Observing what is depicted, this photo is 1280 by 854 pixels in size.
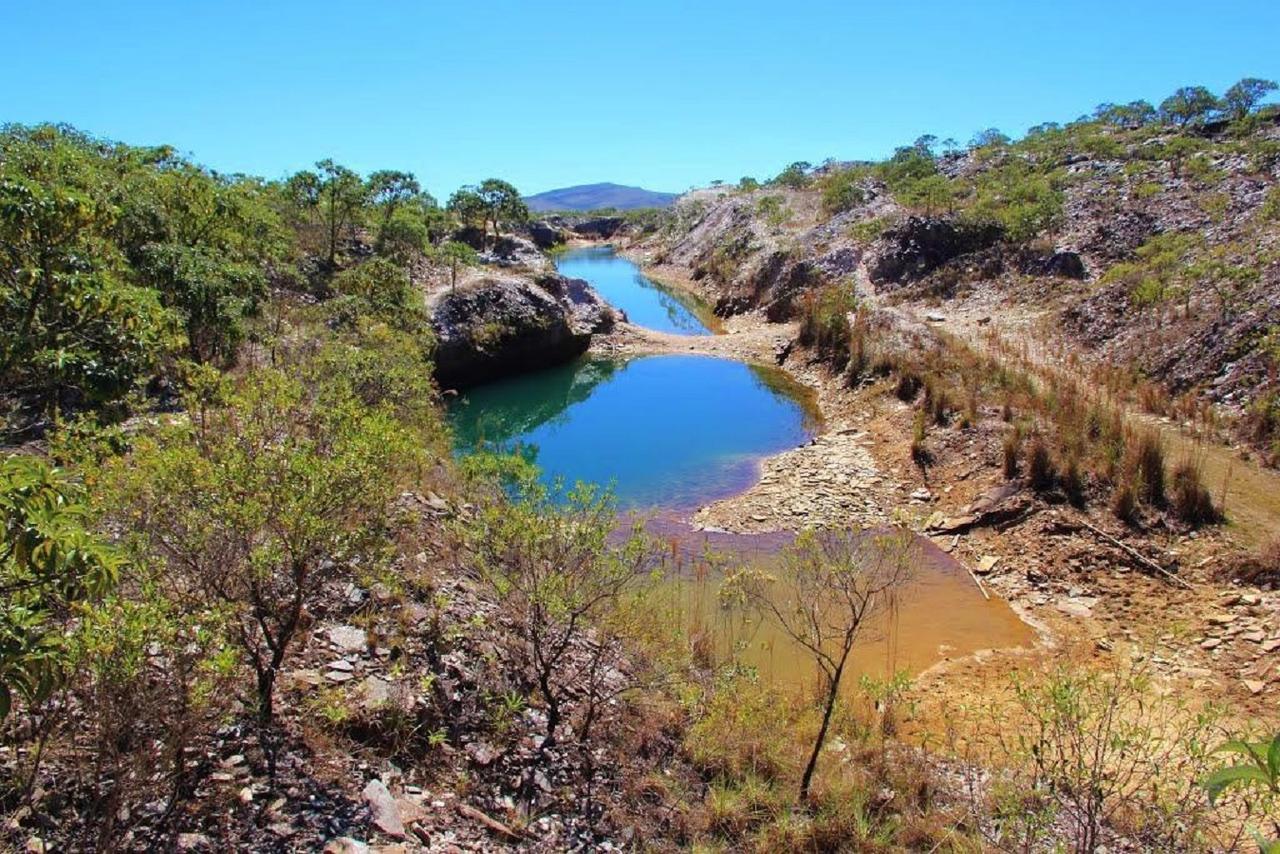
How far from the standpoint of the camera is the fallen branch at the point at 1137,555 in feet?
32.6

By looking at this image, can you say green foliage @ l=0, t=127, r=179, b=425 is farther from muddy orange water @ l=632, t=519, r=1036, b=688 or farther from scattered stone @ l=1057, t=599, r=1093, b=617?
scattered stone @ l=1057, t=599, r=1093, b=617

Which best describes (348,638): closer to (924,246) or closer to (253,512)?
(253,512)

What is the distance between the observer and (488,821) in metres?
5.48

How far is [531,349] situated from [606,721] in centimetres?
1964

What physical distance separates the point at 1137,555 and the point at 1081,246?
56.0ft

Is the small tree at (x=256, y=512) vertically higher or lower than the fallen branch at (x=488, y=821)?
higher

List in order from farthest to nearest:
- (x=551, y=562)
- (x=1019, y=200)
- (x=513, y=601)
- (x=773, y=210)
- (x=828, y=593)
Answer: (x=773, y=210)
(x=1019, y=200)
(x=828, y=593)
(x=513, y=601)
(x=551, y=562)

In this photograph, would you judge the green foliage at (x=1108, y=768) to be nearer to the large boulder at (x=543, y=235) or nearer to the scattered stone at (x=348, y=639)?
the scattered stone at (x=348, y=639)

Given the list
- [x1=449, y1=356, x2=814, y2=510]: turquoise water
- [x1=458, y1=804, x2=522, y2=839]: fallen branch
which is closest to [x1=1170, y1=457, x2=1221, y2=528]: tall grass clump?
[x1=449, y1=356, x2=814, y2=510]: turquoise water

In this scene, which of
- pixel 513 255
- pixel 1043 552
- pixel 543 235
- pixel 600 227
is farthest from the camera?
pixel 600 227

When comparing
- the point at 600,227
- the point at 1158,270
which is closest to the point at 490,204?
the point at 1158,270

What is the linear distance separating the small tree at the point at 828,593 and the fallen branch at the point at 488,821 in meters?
2.40

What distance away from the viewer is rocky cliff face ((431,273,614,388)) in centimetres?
2289

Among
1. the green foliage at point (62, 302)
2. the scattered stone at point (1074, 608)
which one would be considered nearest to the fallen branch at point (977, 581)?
the scattered stone at point (1074, 608)
